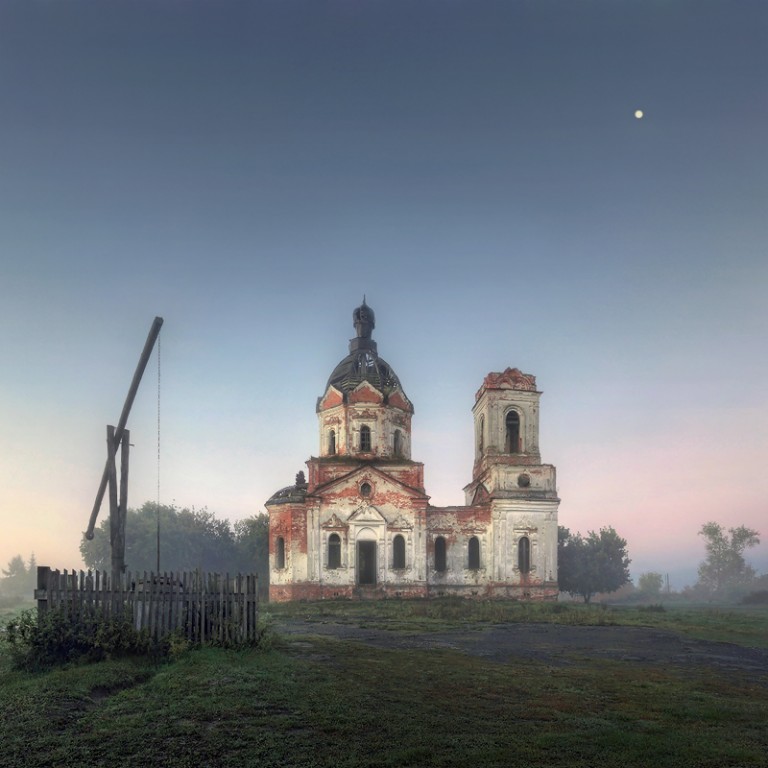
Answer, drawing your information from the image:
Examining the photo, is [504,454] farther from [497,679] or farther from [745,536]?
[745,536]

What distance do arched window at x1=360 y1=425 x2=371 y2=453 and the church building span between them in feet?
0.21

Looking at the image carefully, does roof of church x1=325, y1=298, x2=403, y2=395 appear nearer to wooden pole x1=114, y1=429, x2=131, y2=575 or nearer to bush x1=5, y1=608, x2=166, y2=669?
wooden pole x1=114, y1=429, x2=131, y2=575

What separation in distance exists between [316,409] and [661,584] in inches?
4337

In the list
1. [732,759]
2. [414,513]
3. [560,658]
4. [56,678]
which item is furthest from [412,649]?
[414,513]

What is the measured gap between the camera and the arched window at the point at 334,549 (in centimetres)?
4291

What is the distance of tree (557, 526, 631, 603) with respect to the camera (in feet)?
191

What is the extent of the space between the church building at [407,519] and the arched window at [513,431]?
2.5 inches

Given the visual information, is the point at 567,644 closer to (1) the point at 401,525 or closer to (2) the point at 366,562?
(1) the point at 401,525

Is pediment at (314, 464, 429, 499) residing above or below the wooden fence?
above

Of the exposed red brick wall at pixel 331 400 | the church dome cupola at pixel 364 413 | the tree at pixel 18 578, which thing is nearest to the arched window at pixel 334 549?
the church dome cupola at pixel 364 413

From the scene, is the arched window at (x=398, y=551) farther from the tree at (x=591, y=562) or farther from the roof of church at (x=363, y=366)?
the tree at (x=591, y=562)

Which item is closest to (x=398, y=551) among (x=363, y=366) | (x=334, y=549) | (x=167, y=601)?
(x=334, y=549)

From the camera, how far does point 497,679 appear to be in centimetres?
1208

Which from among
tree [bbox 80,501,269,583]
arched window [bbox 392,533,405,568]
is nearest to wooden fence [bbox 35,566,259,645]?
arched window [bbox 392,533,405,568]
